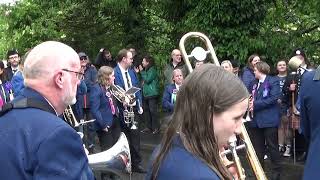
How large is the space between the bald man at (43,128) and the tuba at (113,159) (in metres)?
2.38

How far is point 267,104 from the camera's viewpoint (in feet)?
26.3

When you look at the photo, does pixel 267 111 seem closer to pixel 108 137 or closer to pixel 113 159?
pixel 108 137

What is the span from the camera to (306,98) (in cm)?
404

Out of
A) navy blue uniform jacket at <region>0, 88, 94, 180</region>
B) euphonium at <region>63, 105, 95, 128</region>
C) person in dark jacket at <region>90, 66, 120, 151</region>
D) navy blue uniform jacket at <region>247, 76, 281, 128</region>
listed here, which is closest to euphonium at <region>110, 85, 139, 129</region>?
person in dark jacket at <region>90, 66, 120, 151</region>

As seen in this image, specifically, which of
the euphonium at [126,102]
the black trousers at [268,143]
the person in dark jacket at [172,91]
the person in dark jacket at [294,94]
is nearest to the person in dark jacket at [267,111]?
the black trousers at [268,143]

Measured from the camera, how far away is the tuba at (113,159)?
17.1ft

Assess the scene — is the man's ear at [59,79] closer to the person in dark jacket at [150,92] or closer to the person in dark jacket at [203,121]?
the person in dark jacket at [203,121]

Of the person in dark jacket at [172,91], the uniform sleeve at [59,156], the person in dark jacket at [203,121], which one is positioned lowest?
the person in dark jacket at [172,91]

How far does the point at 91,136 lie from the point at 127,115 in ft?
2.03

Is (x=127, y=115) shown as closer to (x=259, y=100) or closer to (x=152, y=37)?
(x=259, y=100)

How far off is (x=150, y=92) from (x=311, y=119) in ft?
27.2

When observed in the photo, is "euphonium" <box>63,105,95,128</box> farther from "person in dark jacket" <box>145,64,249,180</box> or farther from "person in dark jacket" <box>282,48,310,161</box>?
"person in dark jacket" <box>145,64,249,180</box>

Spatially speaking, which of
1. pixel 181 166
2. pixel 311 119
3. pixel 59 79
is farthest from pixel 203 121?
pixel 311 119

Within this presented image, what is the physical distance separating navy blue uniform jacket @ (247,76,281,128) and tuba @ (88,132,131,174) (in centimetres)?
267
